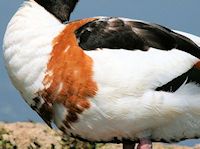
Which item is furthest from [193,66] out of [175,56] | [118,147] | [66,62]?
[118,147]

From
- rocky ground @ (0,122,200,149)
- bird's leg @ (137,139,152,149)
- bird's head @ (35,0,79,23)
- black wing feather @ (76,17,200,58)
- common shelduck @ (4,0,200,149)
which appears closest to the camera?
common shelduck @ (4,0,200,149)

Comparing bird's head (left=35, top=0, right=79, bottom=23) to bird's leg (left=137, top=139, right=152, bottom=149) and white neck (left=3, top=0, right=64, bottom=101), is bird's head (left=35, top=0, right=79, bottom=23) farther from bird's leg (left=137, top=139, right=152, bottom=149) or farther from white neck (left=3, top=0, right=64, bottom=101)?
bird's leg (left=137, top=139, right=152, bottom=149)

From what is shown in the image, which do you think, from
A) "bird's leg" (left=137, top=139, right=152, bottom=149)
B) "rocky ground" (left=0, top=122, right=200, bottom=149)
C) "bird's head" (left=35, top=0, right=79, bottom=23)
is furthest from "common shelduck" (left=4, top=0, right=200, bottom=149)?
"rocky ground" (left=0, top=122, right=200, bottom=149)

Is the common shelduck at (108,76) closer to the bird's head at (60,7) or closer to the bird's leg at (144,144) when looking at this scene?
the bird's leg at (144,144)

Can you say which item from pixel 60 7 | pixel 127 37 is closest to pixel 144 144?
pixel 127 37

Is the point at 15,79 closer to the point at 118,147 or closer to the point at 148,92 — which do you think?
the point at 148,92
